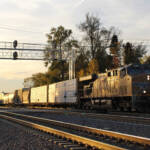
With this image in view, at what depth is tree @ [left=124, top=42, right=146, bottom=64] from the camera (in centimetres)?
4550

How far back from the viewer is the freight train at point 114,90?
1645 cm

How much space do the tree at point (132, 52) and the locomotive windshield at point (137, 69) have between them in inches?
1098

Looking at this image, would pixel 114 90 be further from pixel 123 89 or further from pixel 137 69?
pixel 137 69

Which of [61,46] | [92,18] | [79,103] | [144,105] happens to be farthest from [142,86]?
[61,46]

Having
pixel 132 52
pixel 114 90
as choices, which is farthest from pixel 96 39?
pixel 114 90

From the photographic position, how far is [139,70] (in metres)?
17.5

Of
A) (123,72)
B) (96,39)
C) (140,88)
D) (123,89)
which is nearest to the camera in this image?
(140,88)

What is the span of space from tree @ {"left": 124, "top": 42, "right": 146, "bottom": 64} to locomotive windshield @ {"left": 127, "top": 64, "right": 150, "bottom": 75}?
27881 millimetres

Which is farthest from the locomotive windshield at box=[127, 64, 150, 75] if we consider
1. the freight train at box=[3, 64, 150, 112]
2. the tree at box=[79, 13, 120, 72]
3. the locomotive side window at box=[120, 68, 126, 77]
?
the tree at box=[79, 13, 120, 72]

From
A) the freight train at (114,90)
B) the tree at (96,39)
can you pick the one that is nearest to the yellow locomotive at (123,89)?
the freight train at (114,90)

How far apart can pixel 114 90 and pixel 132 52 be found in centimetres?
2921

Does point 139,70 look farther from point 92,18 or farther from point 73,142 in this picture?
point 92,18

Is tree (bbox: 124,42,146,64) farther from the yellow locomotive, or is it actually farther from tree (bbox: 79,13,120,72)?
the yellow locomotive

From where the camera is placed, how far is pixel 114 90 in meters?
18.4
